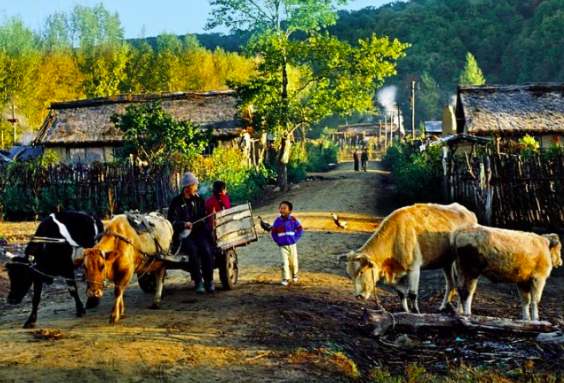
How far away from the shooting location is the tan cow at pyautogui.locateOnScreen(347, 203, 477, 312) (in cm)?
805

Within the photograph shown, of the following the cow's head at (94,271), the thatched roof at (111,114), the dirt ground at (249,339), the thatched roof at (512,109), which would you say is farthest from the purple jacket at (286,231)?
the thatched roof at (111,114)

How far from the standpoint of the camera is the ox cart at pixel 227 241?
9.55 metres

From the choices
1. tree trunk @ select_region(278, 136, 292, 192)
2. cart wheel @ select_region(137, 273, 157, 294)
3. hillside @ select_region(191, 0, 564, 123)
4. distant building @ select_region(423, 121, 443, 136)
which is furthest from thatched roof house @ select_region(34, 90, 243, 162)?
hillside @ select_region(191, 0, 564, 123)

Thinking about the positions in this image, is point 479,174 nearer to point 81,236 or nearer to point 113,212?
point 81,236

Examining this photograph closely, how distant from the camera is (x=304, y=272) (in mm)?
11453

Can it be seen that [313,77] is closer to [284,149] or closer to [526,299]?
[284,149]

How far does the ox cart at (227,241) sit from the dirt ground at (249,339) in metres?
0.24

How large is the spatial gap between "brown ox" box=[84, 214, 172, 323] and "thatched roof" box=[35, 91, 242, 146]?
75.9ft

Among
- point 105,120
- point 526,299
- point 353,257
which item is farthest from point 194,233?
point 105,120

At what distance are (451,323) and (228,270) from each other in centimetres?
375

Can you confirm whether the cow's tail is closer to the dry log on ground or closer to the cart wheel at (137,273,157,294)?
the dry log on ground

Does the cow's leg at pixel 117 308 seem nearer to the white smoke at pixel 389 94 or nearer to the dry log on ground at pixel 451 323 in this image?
the dry log on ground at pixel 451 323

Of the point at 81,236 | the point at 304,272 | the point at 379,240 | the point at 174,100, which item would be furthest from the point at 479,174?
the point at 174,100

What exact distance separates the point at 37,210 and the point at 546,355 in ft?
60.7
